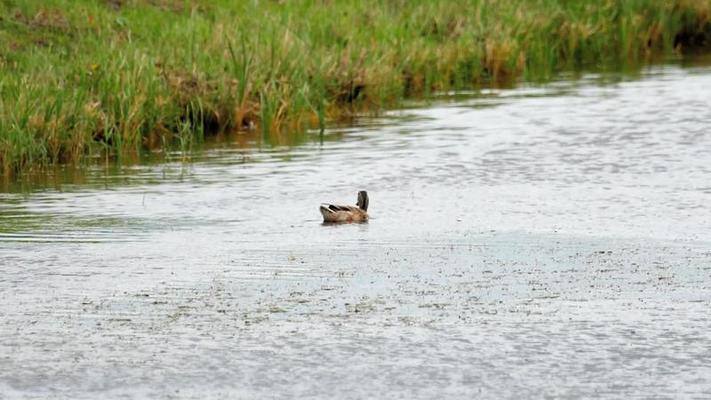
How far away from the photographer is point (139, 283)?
10508 millimetres

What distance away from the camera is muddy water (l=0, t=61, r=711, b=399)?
27.2ft

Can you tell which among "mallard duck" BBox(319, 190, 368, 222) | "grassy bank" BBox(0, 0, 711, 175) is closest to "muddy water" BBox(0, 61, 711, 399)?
"mallard duck" BBox(319, 190, 368, 222)

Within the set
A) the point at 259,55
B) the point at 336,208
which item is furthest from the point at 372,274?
the point at 259,55

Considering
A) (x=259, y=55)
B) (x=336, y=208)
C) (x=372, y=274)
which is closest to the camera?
(x=372, y=274)

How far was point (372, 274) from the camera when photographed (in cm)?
1076

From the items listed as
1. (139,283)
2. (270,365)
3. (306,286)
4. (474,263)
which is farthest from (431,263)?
(270,365)

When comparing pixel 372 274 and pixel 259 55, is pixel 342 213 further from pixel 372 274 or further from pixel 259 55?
pixel 259 55

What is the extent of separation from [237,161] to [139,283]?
21.3 ft

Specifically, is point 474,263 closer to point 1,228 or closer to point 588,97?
point 1,228

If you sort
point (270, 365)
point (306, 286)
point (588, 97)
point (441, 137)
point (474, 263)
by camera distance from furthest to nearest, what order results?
point (588, 97)
point (441, 137)
point (474, 263)
point (306, 286)
point (270, 365)

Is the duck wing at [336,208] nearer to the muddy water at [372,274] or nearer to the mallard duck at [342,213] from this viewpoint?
the mallard duck at [342,213]

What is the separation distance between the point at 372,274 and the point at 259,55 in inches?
354

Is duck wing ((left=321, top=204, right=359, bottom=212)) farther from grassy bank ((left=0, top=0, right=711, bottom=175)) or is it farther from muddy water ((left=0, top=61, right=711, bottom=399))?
grassy bank ((left=0, top=0, right=711, bottom=175))

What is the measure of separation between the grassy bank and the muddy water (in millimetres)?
802
